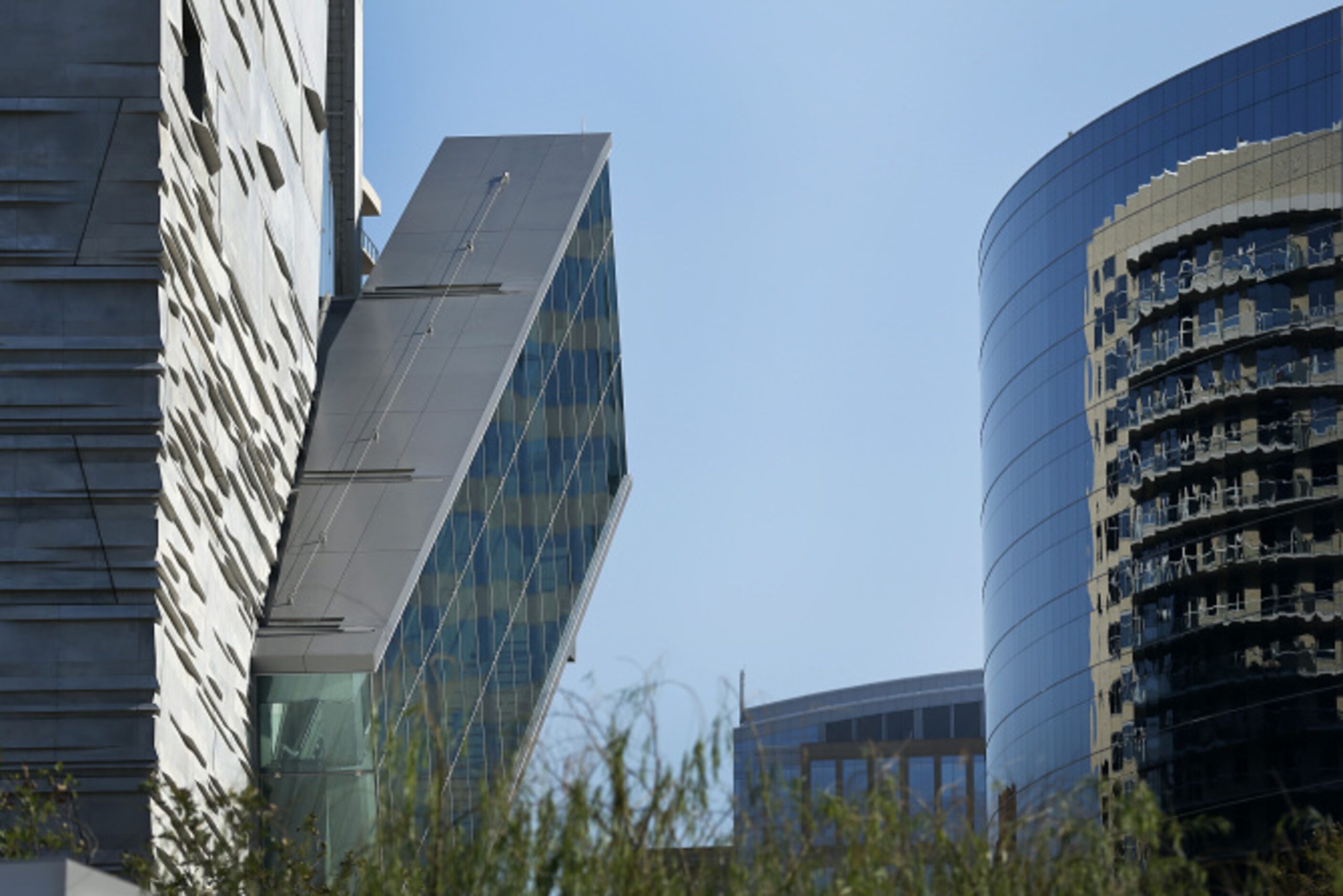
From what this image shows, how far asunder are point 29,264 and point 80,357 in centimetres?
132

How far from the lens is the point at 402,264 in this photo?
1708 inches

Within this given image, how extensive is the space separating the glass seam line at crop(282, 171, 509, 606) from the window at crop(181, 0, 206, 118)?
8.02 m

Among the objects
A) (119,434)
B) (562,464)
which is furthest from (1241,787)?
(119,434)

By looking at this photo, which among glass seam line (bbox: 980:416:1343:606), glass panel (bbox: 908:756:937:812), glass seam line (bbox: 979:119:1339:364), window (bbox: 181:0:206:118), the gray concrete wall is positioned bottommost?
the gray concrete wall

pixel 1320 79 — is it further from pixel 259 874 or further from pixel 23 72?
pixel 259 874

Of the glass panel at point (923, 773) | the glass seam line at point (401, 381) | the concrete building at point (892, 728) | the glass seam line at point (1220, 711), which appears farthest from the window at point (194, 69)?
the glass panel at point (923, 773)

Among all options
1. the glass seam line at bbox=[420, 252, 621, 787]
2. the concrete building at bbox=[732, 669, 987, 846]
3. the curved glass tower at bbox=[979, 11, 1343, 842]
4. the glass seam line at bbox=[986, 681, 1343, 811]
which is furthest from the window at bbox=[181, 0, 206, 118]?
the concrete building at bbox=[732, 669, 987, 846]

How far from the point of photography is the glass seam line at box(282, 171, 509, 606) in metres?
36.8

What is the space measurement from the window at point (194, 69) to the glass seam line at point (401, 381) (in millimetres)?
8025

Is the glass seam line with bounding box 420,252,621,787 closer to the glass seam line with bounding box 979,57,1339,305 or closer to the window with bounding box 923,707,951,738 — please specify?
the glass seam line with bounding box 979,57,1339,305

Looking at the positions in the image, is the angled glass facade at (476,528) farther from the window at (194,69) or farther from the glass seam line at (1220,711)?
the glass seam line at (1220,711)

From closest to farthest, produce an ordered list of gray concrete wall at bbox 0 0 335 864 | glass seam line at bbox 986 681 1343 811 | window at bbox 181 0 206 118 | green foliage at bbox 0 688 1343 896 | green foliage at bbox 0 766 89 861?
green foliage at bbox 0 688 1343 896 < green foliage at bbox 0 766 89 861 < gray concrete wall at bbox 0 0 335 864 < window at bbox 181 0 206 118 < glass seam line at bbox 986 681 1343 811

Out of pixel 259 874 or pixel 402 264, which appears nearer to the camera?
pixel 259 874

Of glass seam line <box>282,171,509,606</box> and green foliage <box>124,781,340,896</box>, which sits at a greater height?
glass seam line <box>282,171,509,606</box>
